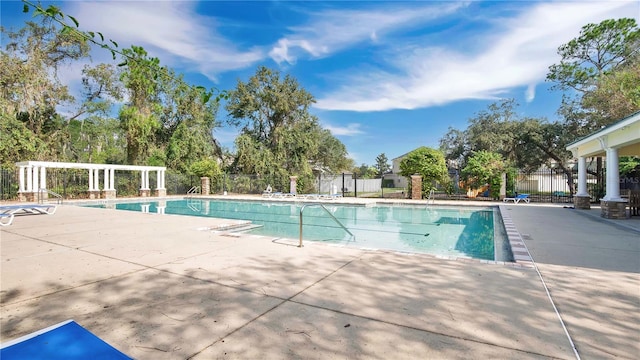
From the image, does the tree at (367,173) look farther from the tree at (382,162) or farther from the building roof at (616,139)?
the building roof at (616,139)

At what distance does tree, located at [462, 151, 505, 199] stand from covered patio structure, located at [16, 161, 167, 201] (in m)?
20.0

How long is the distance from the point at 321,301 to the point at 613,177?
10.9 metres

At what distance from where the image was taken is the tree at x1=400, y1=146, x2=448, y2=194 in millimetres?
17500

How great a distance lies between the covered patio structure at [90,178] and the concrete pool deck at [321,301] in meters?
14.7

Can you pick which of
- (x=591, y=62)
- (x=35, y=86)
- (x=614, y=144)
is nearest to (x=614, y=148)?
(x=614, y=144)

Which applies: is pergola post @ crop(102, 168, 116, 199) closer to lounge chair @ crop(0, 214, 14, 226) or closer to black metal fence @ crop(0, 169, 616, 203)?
black metal fence @ crop(0, 169, 616, 203)

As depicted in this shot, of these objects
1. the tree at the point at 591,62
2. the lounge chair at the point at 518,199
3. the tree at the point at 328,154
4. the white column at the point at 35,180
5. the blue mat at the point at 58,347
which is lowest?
the lounge chair at the point at 518,199

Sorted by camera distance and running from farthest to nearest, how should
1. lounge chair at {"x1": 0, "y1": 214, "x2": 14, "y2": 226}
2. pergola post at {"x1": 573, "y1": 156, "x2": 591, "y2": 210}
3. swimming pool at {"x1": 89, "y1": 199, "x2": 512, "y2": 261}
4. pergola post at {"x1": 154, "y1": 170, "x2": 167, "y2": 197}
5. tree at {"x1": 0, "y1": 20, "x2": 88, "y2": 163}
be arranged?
1. pergola post at {"x1": 154, "y1": 170, "x2": 167, "y2": 197}
2. tree at {"x1": 0, "y1": 20, "x2": 88, "y2": 163}
3. pergola post at {"x1": 573, "y1": 156, "x2": 591, "y2": 210}
4. lounge chair at {"x1": 0, "y1": 214, "x2": 14, "y2": 226}
5. swimming pool at {"x1": 89, "y1": 199, "x2": 512, "y2": 261}

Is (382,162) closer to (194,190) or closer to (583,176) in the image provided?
(194,190)

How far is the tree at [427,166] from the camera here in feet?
57.4

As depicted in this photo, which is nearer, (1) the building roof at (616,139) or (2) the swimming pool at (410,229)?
(2) the swimming pool at (410,229)

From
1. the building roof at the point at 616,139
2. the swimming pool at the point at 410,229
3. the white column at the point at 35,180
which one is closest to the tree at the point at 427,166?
the swimming pool at the point at 410,229

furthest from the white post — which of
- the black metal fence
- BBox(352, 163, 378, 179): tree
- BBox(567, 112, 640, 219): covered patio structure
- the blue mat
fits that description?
BBox(352, 163, 378, 179): tree

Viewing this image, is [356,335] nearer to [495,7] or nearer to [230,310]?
[230,310]
